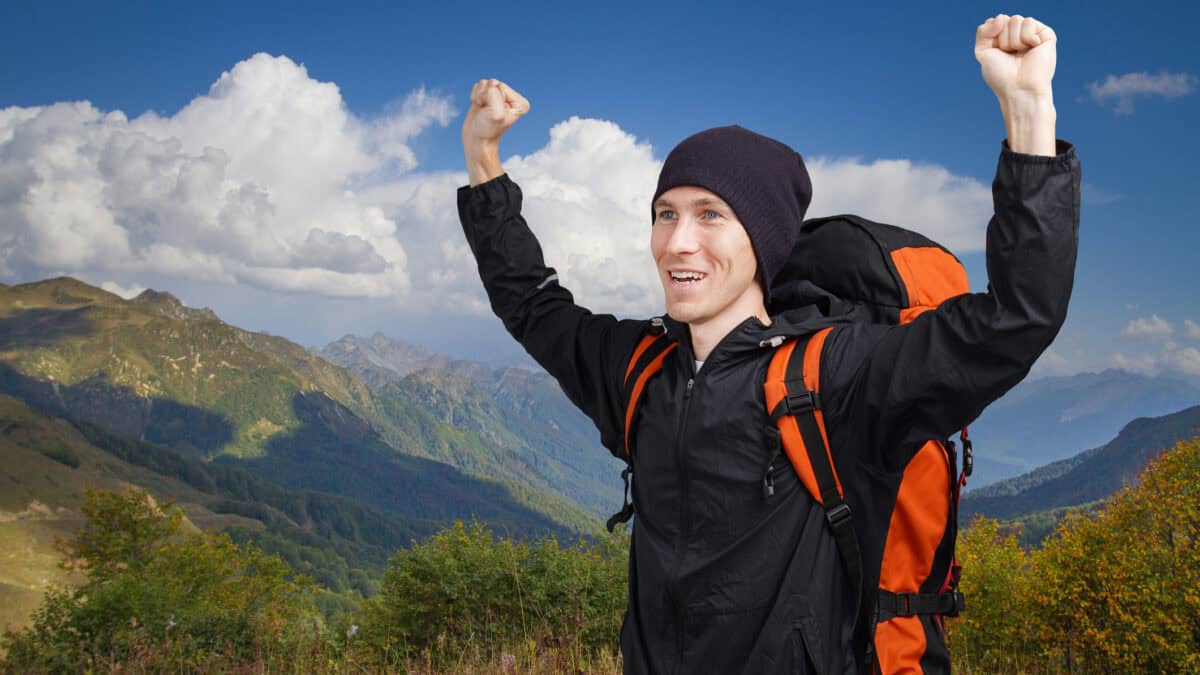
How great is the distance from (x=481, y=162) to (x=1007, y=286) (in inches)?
100.0

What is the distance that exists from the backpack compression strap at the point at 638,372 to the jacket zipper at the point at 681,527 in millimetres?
259

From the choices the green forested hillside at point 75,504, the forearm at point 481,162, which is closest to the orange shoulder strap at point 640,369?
the forearm at point 481,162

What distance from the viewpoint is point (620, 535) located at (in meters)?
25.3

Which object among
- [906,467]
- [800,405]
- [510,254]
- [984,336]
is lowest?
[906,467]

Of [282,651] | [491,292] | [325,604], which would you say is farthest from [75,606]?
[325,604]

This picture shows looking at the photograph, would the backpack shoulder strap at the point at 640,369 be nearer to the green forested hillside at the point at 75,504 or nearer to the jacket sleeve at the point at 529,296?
the jacket sleeve at the point at 529,296

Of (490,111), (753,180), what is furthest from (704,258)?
(490,111)

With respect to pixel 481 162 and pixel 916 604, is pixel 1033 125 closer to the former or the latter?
pixel 916 604

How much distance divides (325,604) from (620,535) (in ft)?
406

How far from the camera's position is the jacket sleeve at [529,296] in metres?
3.77

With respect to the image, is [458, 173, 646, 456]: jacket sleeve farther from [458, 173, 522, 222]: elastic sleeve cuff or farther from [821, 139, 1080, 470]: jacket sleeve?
[821, 139, 1080, 470]: jacket sleeve

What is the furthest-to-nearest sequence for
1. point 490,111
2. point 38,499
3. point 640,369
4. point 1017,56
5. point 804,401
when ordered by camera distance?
point 38,499 < point 490,111 < point 640,369 < point 804,401 < point 1017,56

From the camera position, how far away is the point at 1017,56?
2.45 metres

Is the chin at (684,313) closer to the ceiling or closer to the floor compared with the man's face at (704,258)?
closer to the floor
